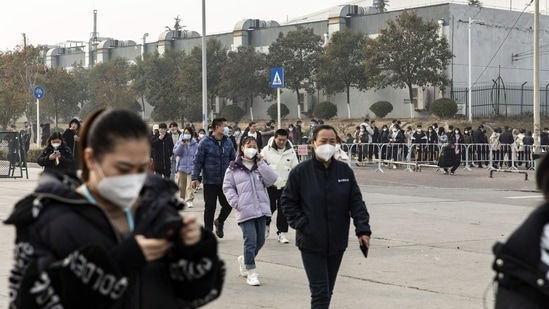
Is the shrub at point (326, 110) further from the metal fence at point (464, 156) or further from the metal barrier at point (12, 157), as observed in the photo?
the metal barrier at point (12, 157)

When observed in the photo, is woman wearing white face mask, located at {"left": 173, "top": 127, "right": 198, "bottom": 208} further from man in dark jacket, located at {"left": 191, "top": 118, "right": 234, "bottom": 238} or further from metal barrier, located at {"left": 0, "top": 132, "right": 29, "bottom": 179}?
metal barrier, located at {"left": 0, "top": 132, "right": 29, "bottom": 179}

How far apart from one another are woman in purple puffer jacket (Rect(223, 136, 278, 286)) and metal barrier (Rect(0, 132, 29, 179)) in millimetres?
20320

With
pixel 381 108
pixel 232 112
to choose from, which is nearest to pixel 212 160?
pixel 381 108

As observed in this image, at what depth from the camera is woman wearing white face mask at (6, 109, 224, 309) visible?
9.38 feet

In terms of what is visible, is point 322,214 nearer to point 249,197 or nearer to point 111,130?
point 249,197

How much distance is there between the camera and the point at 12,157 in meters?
29.8

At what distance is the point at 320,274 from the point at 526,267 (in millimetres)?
3940

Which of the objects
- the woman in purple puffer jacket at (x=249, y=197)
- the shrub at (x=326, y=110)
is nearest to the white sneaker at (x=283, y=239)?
the woman in purple puffer jacket at (x=249, y=197)

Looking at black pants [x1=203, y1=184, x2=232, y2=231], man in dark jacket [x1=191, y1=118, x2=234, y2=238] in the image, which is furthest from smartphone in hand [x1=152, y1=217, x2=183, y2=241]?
black pants [x1=203, y1=184, x2=232, y2=231]

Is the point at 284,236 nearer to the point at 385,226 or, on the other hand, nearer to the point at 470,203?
the point at 385,226

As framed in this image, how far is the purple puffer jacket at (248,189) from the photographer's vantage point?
10.0 m

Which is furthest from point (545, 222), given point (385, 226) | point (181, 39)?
point (181, 39)

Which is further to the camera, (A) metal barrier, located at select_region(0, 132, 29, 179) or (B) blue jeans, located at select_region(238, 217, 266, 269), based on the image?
(A) metal barrier, located at select_region(0, 132, 29, 179)

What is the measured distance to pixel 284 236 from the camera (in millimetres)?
13141
